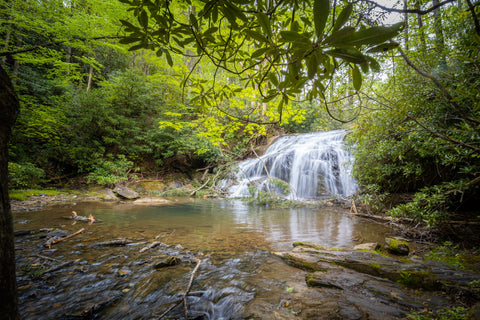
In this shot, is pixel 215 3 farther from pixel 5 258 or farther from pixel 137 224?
pixel 137 224

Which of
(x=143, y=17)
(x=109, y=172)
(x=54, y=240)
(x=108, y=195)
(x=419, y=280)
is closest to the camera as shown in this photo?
(x=143, y=17)

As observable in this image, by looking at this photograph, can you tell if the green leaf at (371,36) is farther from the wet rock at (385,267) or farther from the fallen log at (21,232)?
the fallen log at (21,232)

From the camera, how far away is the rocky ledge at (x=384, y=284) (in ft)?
5.06

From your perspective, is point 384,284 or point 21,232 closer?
point 384,284

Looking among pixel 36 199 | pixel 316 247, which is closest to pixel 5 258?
pixel 316 247

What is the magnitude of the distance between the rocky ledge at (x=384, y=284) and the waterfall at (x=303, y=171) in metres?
5.53

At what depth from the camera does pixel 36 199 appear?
605 cm

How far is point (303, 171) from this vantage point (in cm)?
955

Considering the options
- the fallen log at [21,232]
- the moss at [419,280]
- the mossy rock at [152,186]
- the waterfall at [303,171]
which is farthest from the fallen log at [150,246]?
the mossy rock at [152,186]

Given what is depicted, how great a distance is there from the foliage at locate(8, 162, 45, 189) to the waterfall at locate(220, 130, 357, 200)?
789 centimetres

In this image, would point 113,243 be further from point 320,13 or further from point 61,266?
point 320,13

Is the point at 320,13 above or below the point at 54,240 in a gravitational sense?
above

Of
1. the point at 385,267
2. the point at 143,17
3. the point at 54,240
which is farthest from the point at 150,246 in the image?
the point at 385,267

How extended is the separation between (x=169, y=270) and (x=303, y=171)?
8.28m
